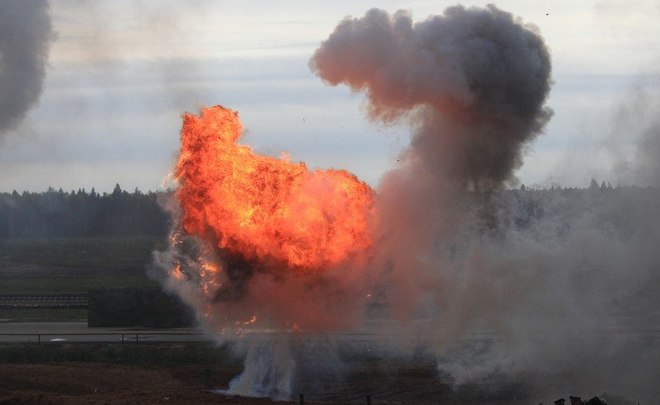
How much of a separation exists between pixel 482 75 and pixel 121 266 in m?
77.9

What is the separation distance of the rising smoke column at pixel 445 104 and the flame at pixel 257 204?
2062 millimetres

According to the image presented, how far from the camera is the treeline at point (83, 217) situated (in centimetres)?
17000

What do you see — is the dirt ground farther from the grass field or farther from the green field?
the grass field

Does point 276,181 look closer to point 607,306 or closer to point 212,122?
point 212,122

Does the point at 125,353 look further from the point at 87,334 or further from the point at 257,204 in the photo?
the point at 257,204

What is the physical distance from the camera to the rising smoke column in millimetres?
33906

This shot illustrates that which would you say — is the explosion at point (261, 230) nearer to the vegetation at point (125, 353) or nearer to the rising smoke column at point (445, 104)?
the rising smoke column at point (445, 104)

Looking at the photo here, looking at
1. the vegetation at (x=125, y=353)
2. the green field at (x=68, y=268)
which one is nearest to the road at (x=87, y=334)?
the vegetation at (x=125, y=353)

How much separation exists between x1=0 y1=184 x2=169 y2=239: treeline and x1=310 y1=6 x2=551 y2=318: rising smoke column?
127 m

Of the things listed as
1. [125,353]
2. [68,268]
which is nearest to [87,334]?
[125,353]

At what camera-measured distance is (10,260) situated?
372ft

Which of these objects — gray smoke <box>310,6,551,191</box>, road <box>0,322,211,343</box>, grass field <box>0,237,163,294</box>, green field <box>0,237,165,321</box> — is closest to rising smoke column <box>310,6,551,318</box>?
gray smoke <box>310,6,551,191</box>

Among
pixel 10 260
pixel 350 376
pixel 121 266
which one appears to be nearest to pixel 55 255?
pixel 10 260

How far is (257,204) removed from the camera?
111ft
